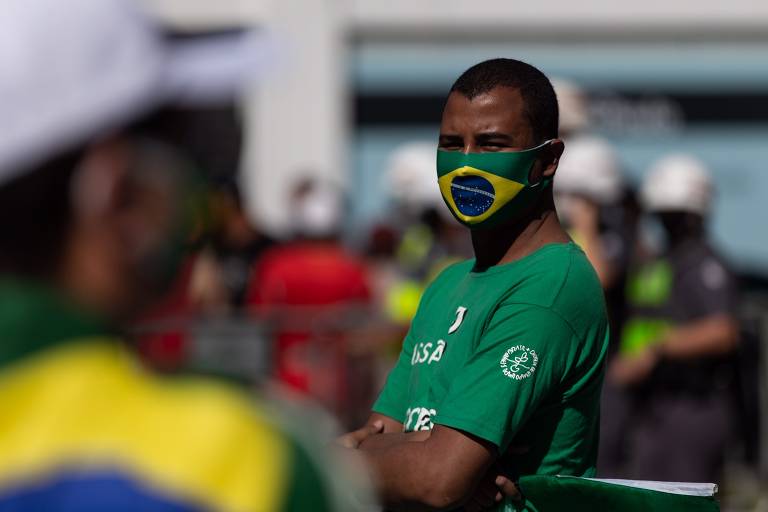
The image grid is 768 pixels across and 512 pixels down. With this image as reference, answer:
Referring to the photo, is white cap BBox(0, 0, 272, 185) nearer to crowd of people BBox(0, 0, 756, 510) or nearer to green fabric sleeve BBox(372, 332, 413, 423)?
crowd of people BBox(0, 0, 756, 510)

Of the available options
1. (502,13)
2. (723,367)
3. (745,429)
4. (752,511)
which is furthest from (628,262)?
(502,13)

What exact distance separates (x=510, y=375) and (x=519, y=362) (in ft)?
0.11

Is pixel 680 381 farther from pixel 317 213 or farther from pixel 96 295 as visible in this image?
pixel 96 295

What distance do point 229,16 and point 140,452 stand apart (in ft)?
45.9

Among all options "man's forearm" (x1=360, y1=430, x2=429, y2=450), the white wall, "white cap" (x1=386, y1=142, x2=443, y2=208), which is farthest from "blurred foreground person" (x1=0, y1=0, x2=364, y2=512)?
the white wall

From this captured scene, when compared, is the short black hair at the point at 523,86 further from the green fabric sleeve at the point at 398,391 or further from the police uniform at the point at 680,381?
the police uniform at the point at 680,381

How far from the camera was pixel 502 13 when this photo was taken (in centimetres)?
1504

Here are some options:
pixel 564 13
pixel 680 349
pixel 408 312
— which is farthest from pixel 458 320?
pixel 564 13

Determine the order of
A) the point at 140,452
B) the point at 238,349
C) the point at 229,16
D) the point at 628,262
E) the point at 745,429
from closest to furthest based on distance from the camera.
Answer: the point at 140,452 → the point at 628,262 → the point at 745,429 → the point at 238,349 → the point at 229,16

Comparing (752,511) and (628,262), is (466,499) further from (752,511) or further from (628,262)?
(752,511)

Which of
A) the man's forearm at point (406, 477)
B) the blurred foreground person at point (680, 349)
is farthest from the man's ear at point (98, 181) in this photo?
the blurred foreground person at point (680, 349)

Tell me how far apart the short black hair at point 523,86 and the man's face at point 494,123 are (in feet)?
0.05

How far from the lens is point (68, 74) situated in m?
1.26

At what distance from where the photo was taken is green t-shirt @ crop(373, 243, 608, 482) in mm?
2881
